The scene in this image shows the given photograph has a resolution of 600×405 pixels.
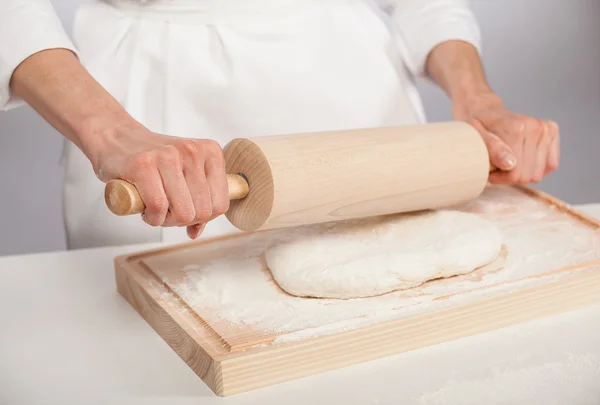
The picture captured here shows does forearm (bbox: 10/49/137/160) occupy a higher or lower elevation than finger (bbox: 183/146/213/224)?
higher

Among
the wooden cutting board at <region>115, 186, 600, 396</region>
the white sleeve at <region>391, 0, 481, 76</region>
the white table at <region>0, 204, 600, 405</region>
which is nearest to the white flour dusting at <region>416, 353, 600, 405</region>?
the white table at <region>0, 204, 600, 405</region>

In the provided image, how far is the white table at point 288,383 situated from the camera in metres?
0.98

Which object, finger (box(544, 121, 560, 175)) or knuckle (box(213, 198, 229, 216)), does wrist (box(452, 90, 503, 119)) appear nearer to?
finger (box(544, 121, 560, 175))

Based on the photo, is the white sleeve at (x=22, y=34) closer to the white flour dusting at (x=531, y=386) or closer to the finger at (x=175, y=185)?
the finger at (x=175, y=185)

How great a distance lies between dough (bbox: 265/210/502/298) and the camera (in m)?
1.13

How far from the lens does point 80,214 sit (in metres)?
1.57

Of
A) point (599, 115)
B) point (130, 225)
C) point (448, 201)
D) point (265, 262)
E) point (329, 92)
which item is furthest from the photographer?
point (599, 115)

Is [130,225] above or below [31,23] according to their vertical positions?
below

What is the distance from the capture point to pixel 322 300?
1133 mm

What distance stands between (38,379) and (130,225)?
0.55 metres

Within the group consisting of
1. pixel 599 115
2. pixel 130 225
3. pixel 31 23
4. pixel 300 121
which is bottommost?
pixel 599 115

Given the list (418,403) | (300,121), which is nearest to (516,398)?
(418,403)

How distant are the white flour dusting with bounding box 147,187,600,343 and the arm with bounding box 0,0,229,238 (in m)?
0.10

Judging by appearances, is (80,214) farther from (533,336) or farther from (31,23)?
(533,336)
